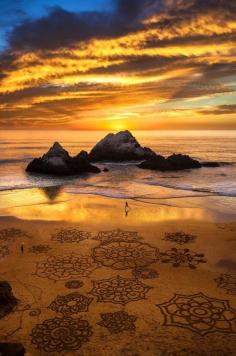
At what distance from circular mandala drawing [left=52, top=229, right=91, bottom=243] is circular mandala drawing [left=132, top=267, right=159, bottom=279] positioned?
5084 millimetres

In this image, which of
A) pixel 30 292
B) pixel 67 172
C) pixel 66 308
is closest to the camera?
pixel 66 308

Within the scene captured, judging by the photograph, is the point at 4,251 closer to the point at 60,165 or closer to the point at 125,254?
the point at 125,254

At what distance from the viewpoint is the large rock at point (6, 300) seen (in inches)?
497

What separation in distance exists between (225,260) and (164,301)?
5374mm

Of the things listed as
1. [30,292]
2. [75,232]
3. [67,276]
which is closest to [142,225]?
[75,232]

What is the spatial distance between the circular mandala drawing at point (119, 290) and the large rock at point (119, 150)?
54158 mm

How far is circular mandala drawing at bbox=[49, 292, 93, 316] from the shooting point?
505 inches

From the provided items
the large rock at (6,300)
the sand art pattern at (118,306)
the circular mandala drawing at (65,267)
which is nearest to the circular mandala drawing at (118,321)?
the sand art pattern at (118,306)

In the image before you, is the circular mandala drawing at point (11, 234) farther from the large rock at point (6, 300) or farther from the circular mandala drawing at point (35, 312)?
the circular mandala drawing at point (35, 312)

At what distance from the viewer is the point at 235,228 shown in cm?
2264

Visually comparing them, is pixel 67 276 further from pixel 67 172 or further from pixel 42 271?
pixel 67 172

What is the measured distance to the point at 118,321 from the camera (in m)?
12.1

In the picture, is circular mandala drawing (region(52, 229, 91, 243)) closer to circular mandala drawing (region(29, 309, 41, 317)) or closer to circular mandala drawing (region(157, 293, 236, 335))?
circular mandala drawing (region(29, 309, 41, 317))

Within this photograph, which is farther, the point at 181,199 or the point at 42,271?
the point at 181,199
